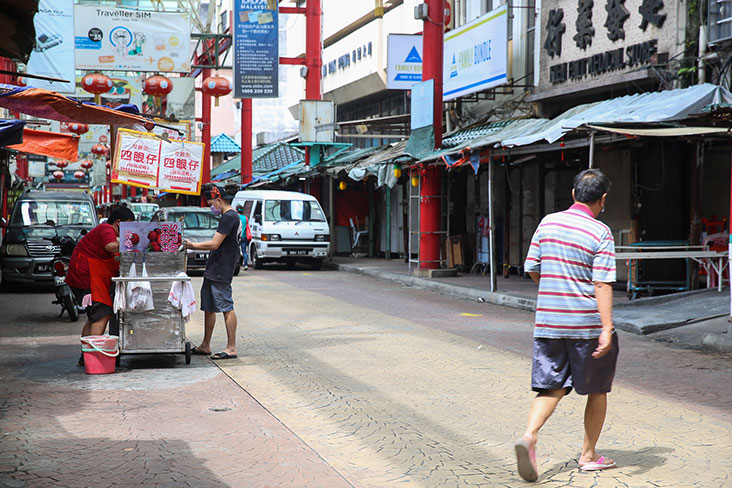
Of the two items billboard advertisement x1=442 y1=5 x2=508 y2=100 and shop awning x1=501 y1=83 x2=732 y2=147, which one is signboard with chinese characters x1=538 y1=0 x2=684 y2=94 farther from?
shop awning x1=501 y1=83 x2=732 y2=147

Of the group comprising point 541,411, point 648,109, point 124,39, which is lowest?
point 541,411

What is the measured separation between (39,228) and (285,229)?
779cm

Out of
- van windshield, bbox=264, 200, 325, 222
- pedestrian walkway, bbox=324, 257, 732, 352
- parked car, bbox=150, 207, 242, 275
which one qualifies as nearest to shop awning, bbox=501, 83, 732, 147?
pedestrian walkway, bbox=324, 257, 732, 352

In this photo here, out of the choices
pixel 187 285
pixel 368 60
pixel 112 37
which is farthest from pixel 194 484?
pixel 368 60

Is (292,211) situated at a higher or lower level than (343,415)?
higher

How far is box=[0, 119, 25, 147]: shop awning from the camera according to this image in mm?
8586

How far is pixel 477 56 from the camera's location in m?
20.7

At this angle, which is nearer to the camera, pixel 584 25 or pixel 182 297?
pixel 182 297

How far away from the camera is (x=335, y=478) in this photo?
5.35 metres

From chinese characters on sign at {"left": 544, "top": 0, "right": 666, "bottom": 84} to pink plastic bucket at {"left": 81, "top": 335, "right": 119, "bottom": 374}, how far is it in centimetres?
1073

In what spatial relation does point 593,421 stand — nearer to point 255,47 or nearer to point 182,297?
point 182,297

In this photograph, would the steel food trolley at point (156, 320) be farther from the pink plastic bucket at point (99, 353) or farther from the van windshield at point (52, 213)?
the van windshield at point (52, 213)

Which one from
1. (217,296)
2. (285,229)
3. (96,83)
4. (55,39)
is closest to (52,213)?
(96,83)

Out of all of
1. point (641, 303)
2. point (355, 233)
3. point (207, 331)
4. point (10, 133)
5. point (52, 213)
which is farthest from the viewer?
point (355, 233)
